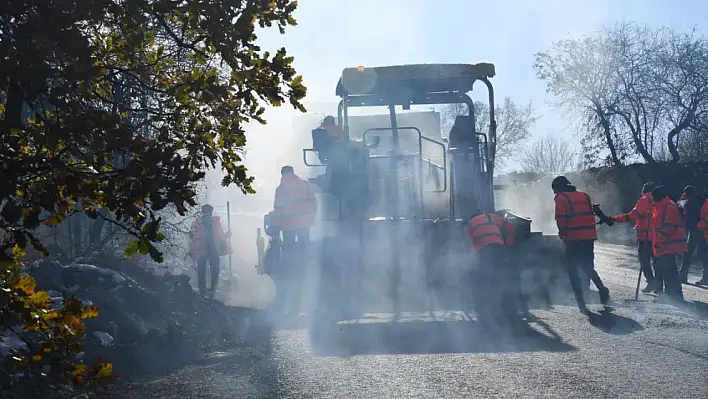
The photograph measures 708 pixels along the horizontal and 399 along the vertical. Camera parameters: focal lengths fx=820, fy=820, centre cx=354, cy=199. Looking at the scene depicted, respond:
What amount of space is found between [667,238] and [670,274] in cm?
57

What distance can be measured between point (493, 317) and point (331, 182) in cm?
353

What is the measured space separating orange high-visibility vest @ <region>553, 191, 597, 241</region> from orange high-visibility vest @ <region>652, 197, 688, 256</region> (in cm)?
157

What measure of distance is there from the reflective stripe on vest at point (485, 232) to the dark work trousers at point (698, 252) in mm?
5322

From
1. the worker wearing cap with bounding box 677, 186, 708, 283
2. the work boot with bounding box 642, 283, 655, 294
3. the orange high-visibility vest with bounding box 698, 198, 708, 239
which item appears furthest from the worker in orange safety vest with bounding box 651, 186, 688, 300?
the worker wearing cap with bounding box 677, 186, 708, 283

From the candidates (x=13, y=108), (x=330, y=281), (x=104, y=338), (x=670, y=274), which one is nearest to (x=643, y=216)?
(x=670, y=274)

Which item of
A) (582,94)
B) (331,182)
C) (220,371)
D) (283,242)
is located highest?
(582,94)

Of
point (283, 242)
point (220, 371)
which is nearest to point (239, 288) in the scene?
point (283, 242)

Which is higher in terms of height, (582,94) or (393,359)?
(582,94)

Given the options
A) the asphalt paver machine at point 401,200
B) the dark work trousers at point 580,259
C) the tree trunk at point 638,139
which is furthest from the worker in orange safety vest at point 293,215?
the tree trunk at point 638,139

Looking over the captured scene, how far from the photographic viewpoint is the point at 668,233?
12.0m

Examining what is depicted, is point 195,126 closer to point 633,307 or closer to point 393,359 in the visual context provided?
point 393,359

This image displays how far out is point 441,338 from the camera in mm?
8328

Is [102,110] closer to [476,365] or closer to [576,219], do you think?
[476,365]

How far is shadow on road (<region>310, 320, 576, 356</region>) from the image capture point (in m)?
7.73
